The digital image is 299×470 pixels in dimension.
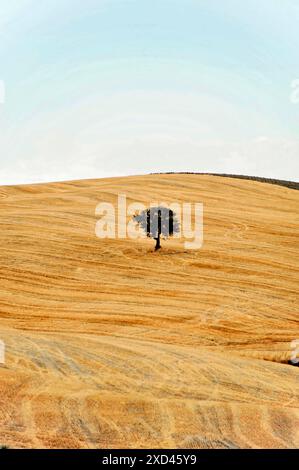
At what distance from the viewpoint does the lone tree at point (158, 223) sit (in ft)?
165

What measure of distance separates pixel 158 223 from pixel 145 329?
18.2m

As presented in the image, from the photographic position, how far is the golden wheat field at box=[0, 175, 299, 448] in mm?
19297

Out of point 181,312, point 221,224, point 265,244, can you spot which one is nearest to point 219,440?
A: point 181,312

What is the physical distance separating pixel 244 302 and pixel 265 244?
48.7 feet

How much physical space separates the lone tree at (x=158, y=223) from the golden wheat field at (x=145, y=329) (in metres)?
0.97

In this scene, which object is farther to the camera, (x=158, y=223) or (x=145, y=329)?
(x=158, y=223)

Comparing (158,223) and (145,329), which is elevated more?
(158,223)

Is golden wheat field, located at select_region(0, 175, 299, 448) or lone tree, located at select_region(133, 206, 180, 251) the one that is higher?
lone tree, located at select_region(133, 206, 180, 251)

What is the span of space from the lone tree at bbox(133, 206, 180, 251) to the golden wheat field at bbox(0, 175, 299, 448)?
3.20ft

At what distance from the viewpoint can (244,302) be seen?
3941 centimetres

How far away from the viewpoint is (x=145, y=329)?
111 ft

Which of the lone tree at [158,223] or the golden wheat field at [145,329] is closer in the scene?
the golden wheat field at [145,329]

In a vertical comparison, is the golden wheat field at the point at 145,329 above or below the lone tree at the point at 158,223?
below
